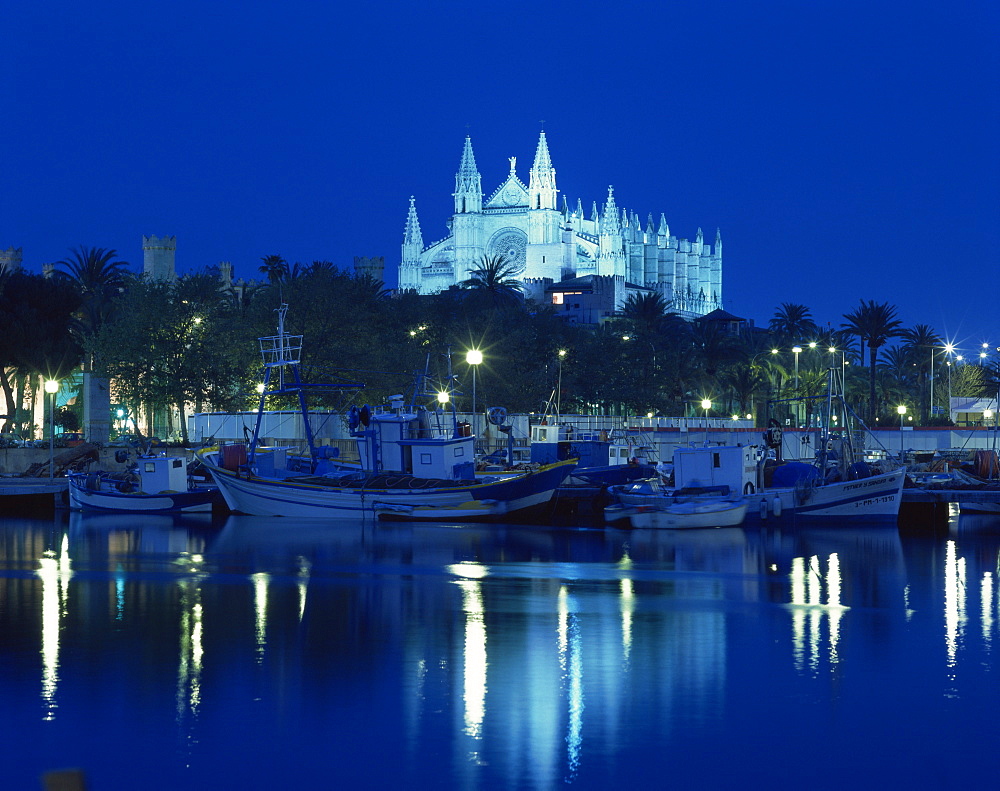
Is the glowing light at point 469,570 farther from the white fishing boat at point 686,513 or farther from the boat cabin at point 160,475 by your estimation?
the boat cabin at point 160,475

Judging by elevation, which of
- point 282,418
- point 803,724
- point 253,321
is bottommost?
point 803,724

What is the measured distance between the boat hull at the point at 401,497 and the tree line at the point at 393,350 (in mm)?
9281

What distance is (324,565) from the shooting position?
108 feet

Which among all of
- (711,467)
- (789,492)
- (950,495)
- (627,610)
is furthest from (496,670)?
(950,495)

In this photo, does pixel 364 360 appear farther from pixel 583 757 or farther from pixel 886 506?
pixel 583 757

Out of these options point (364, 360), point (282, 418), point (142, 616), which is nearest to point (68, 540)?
point (142, 616)

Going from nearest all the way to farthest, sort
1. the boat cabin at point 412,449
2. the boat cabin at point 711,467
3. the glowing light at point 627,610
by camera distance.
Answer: the glowing light at point 627,610, the boat cabin at point 711,467, the boat cabin at point 412,449

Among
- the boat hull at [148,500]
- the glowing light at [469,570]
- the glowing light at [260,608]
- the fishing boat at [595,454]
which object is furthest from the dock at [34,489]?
the glowing light at [469,570]

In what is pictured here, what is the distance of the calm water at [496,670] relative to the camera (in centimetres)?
1491

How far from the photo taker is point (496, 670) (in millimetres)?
19500

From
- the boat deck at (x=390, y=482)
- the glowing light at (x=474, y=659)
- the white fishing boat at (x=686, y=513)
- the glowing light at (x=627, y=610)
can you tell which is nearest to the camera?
the glowing light at (x=474, y=659)

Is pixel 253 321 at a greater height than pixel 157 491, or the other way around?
pixel 253 321

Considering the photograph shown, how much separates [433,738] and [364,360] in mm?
58576

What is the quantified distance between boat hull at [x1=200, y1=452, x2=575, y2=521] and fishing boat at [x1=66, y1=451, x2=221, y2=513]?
13.1ft
